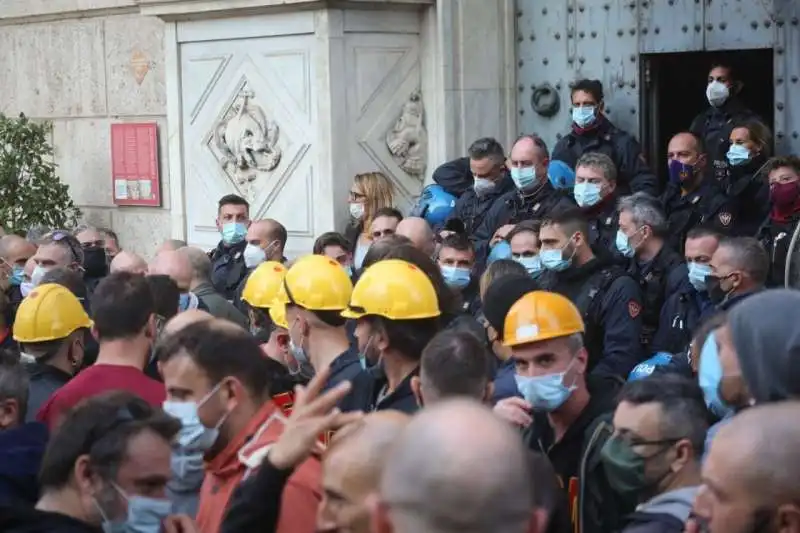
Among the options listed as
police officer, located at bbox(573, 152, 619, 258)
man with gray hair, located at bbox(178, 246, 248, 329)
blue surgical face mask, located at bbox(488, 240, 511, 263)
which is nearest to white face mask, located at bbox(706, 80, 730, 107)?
police officer, located at bbox(573, 152, 619, 258)

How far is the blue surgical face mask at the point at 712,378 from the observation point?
161 inches

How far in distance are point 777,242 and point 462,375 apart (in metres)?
3.74

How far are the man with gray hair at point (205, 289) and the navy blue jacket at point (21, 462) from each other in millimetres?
3050

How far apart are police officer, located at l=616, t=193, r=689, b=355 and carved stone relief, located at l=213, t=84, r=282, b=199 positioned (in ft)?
12.7

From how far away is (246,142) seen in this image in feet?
36.2

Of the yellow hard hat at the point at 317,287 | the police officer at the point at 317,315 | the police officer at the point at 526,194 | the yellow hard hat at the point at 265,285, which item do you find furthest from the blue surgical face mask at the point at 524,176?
the police officer at the point at 317,315

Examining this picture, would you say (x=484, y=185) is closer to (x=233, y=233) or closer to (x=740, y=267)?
(x=233, y=233)

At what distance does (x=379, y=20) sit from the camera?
1049 cm

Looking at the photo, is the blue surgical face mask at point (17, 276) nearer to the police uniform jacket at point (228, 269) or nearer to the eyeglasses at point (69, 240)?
the eyeglasses at point (69, 240)

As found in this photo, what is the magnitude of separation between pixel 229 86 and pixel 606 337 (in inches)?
201

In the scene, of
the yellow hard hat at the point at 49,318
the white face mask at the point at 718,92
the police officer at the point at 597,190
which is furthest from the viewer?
the white face mask at the point at 718,92

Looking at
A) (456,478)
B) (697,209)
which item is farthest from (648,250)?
(456,478)

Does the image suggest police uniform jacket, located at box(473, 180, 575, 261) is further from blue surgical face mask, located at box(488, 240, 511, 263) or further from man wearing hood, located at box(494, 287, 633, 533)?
man wearing hood, located at box(494, 287, 633, 533)

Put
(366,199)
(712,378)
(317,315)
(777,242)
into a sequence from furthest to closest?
(366,199) → (777,242) → (317,315) → (712,378)
